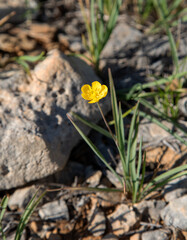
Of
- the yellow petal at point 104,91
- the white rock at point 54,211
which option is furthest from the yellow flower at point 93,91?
the white rock at point 54,211

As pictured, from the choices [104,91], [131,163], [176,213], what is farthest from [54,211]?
[104,91]

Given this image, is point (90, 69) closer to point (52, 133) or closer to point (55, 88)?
point (55, 88)

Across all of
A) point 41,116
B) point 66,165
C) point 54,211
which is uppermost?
point 41,116

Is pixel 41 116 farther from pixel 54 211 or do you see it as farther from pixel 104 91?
pixel 54 211

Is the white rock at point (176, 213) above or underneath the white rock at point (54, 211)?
underneath

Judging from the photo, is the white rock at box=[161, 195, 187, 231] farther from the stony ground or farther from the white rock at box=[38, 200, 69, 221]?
the white rock at box=[38, 200, 69, 221]

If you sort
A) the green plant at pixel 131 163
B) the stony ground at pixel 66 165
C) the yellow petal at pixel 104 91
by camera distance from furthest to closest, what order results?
the stony ground at pixel 66 165, the green plant at pixel 131 163, the yellow petal at pixel 104 91

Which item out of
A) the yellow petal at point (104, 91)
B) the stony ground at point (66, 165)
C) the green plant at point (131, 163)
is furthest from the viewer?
the stony ground at point (66, 165)

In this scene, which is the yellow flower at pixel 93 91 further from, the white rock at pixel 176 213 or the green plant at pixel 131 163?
the white rock at pixel 176 213

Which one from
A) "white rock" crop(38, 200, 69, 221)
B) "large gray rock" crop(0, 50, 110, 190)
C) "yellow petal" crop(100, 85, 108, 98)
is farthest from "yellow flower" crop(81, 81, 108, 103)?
"white rock" crop(38, 200, 69, 221)

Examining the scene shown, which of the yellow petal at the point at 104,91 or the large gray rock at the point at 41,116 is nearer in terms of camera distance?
the yellow petal at the point at 104,91
